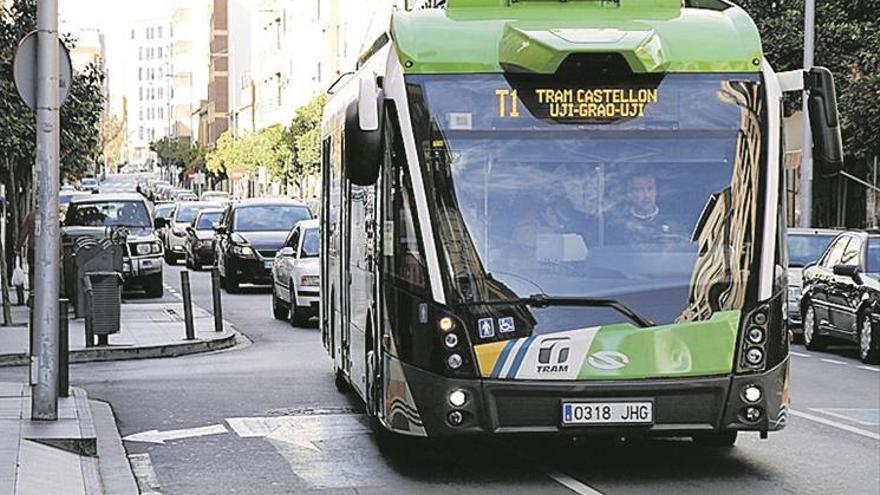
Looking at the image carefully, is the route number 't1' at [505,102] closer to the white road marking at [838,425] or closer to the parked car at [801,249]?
the white road marking at [838,425]

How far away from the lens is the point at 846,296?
2231 centimetres

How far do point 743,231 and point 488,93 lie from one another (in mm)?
1866

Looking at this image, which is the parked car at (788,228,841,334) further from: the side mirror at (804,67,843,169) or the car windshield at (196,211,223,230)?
the car windshield at (196,211,223,230)

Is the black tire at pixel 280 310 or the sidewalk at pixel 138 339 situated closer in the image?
the sidewalk at pixel 138 339

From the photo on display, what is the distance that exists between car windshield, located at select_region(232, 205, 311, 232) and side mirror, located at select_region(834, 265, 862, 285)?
1505cm

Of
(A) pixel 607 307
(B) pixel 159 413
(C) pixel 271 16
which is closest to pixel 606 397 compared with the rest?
(A) pixel 607 307

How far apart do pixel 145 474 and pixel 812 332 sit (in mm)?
14063

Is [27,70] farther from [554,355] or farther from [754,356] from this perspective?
[754,356]

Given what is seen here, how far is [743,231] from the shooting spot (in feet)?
35.4

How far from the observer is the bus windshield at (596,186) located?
10.6 meters

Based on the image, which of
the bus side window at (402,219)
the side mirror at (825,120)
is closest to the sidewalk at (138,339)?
the bus side window at (402,219)

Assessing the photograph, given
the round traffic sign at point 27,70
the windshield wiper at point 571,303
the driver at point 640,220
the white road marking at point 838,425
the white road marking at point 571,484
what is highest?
the round traffic sign at point 27,70

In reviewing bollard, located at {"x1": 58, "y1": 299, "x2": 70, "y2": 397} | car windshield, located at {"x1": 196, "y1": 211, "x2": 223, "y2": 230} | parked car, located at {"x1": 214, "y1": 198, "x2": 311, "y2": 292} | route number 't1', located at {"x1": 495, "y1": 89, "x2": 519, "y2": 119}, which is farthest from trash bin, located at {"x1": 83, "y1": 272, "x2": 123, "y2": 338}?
car windshield, located at {"x1": 196, "y1": 211, "x2": 223, "y2": 230}

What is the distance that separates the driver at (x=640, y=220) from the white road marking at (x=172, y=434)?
438 centimetres
